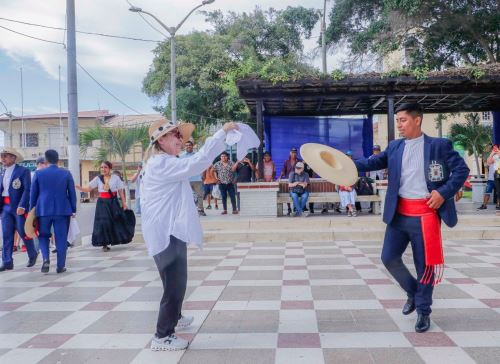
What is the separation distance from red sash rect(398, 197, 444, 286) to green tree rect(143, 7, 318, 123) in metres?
22.4

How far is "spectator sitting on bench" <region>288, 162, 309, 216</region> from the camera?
39.9 ft

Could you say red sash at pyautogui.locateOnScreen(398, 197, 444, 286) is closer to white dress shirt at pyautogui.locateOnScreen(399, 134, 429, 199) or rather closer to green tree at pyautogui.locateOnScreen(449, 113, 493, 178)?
white dress shirt at pyautogui.locateOnScreen(399, 134, 429, 199)

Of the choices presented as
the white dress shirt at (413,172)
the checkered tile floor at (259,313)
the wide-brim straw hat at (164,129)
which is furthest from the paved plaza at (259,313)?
the wide-brim straw hat at (164,129)

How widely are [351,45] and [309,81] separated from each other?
33.1 feet

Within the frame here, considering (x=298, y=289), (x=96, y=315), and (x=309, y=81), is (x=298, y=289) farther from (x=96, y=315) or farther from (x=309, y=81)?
(x=309, y=81)

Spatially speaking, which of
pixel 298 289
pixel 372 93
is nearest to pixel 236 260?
pixel 298 289

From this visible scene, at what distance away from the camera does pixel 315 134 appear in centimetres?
1537

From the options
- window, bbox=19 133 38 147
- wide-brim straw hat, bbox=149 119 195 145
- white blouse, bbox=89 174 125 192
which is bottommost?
white blouse, bbox=89 174 125 192

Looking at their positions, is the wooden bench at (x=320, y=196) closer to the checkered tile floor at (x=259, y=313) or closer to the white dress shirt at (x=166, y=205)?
the checkered tile floor at (x=259, y=313)

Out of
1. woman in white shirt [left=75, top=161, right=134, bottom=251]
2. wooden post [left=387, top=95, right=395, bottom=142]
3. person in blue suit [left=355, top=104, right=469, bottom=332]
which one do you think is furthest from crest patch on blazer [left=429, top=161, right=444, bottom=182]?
wooden post [left=387, top=95, right=395, bottom=142]

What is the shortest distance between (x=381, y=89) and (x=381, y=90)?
73 mm

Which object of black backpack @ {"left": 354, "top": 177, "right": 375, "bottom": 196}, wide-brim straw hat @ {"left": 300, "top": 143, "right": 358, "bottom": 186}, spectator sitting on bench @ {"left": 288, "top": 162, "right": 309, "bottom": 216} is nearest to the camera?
wide-brim straw hat @ {"left": 300, "top": 143, "right": 358, "bottom": 186}

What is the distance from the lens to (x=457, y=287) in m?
5.77

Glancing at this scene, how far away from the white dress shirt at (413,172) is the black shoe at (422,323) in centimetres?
97
